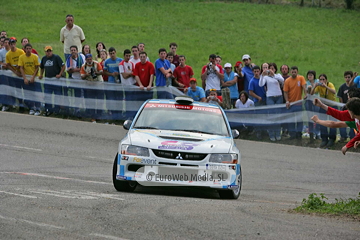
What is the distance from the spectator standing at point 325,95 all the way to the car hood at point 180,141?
7.59 m

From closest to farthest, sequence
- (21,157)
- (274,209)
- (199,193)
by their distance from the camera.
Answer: (274,209)
(199,193)
(21,157)

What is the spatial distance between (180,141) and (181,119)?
112 centimetres

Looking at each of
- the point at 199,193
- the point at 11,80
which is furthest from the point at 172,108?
the point at 11,80

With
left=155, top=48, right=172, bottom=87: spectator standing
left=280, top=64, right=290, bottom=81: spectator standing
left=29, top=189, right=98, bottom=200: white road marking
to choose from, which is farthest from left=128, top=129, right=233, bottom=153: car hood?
left=155, top=48, right=172, bottom=87: spectator standing

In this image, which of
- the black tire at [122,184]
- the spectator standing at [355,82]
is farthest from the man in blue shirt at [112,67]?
the black tire at [122,184]

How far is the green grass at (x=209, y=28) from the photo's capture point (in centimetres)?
5584

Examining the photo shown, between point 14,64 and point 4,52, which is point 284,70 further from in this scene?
point 4,52

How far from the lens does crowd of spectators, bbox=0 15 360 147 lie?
1877 cm

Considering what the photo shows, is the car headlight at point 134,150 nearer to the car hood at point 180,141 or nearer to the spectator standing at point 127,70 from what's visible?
the car hood at point 180,141

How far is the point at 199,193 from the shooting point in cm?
1167

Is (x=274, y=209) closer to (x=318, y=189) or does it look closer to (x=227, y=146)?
(x=227, y=146)

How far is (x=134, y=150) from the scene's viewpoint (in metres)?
10.5

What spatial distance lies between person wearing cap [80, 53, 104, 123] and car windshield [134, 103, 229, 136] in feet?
29.1

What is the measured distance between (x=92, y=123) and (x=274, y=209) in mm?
11481
